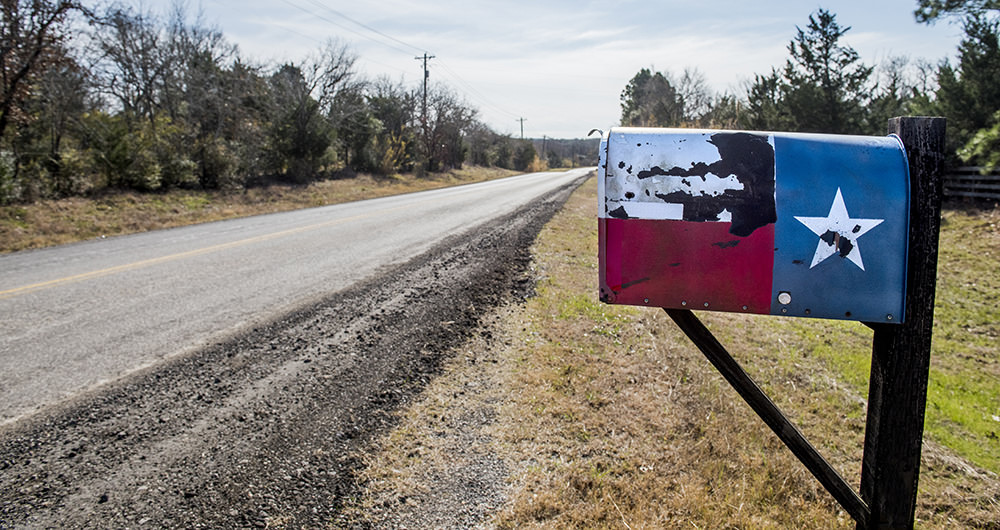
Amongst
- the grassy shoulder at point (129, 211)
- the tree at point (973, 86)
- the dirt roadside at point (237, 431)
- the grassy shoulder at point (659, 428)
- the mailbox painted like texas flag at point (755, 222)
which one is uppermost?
the tree at point (973, 86)

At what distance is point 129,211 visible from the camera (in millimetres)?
13008

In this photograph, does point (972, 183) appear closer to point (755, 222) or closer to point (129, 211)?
point (755, 222)

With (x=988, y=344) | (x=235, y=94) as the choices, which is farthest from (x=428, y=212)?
(x=235, y=94)

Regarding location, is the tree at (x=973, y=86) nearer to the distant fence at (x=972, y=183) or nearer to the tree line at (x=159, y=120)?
the distant fence at (x=972, y=183)

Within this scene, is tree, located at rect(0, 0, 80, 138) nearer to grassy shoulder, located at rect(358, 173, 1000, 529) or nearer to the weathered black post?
grassy shoulder, located at rect(358, 173, 1000, 529)

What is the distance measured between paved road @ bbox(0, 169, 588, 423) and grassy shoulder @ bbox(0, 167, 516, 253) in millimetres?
1355

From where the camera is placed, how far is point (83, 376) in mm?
3570

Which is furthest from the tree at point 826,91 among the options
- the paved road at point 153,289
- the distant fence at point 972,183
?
the paved road at point 153,289

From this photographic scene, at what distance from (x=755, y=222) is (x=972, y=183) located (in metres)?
21.2

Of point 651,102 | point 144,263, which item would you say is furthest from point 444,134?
point 144,263

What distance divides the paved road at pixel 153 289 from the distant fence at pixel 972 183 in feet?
53.9

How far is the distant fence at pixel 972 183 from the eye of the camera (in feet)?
52.2

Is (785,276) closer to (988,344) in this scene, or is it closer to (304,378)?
(304,378)

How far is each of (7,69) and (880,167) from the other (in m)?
16.9
